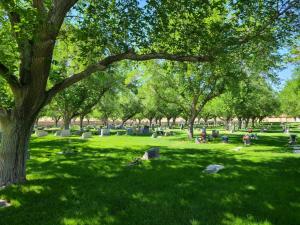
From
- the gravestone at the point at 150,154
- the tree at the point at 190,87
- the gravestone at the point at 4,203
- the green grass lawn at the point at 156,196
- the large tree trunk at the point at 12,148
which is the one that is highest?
the tree at the point at 190,87

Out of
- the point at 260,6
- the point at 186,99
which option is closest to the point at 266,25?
the point at 260,6

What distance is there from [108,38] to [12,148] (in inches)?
217

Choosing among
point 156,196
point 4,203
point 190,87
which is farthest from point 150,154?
point 190,87

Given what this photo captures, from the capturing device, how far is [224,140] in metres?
26.6

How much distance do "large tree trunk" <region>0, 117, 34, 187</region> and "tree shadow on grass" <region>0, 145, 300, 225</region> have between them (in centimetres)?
60

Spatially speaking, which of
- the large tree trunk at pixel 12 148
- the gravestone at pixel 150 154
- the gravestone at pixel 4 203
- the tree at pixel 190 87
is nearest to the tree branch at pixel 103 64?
the large tree trunk at pixel 12 148

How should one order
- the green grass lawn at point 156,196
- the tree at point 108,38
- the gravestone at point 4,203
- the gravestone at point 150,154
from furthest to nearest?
1. the gravestone at point 150,154
2. the tree at point 108,38
3. the gravestone at point 4,203
4. the green grass lawn at point 156,196

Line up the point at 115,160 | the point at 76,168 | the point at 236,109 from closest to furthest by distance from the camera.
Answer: the point at 76,168, the point at 115,160, the point at 236,109

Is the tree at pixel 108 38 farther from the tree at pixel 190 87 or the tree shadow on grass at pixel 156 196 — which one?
the tree at pixel 190 87

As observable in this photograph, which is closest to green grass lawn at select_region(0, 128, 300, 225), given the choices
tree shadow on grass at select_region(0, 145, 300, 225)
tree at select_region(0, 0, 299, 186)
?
tree shadow on grass at select_region(0, 145, 300, 225)

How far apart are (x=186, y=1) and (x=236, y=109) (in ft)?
141

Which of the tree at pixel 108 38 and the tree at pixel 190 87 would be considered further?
the tree at pixel 190 87

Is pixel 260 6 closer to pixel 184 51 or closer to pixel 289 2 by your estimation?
pixel 289 2

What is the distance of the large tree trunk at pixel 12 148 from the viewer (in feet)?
29.6
